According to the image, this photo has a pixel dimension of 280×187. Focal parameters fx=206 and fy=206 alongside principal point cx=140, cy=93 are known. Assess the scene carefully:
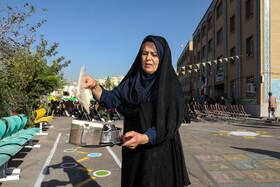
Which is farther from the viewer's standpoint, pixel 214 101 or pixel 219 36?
pixel 219 36

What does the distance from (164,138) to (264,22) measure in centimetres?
1763

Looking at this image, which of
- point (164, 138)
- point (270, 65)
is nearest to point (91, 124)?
point (164, 138)

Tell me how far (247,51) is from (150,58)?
18.5 m

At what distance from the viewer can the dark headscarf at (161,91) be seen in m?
1.38

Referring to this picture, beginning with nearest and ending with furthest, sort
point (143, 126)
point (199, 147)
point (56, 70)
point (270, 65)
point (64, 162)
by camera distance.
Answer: point (143, 126) < point (64, 162) < point (199, 147) < point (56, 70) < point (270, 65)

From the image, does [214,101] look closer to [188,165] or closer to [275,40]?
[275,40]

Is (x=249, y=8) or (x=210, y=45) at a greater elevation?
(x=249, y=8)

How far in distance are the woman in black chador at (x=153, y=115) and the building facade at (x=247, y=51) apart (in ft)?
42.9

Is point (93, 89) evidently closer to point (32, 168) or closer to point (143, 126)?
point (143, 126)

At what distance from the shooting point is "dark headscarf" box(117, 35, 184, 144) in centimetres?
138


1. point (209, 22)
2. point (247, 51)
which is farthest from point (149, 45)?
point (209, 22)

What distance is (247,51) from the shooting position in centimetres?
1741

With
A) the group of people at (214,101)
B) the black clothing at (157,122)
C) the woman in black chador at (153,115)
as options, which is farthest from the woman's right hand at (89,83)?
the group of people at (214,101)

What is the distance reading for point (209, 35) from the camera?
27016mm
